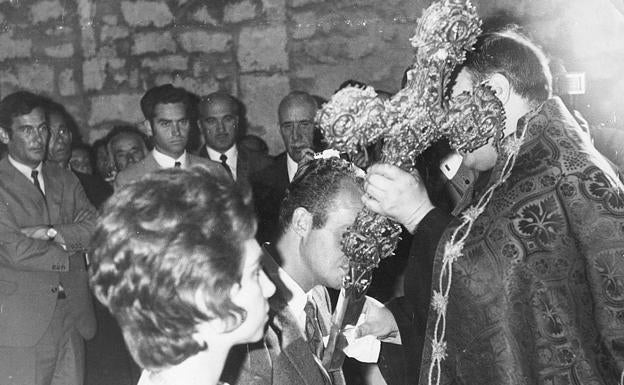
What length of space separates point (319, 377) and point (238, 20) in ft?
16.3

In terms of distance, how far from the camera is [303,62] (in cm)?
648

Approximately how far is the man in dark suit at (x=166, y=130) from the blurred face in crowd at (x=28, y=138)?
0.55m

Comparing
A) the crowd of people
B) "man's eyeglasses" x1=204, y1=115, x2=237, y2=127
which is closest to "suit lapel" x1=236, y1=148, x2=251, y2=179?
"man's eyeglasses" x1=204, y1=115, x2=237, y2=127

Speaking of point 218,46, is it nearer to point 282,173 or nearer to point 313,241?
point 282,173

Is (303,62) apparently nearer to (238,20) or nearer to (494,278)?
(238,20)

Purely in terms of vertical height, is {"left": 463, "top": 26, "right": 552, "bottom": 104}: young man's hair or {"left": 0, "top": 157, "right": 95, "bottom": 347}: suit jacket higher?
{"left": 463, "top": 26, "right": 552, "bottom": 104}: young man's hair

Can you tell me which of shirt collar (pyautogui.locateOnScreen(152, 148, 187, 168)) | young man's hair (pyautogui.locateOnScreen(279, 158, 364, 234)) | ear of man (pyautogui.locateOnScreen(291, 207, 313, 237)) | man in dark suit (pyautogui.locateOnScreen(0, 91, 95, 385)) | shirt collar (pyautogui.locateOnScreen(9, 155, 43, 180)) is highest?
young man's hair (pyautogui.locateOnScreen(279, 158, 364, 234))

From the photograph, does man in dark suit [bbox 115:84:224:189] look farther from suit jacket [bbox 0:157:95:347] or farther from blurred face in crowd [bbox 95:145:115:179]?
blurred face in crowd [bbox 95:145:115:179]

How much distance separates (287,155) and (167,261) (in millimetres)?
3880

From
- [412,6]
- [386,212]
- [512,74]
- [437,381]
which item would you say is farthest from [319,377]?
[412,6]

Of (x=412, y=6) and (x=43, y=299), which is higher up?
(x=412, y=6)

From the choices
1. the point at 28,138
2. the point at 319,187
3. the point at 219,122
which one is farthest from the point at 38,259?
the point at 319,187

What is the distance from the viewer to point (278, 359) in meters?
1.94

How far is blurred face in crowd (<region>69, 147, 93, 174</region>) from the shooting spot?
5938mm
